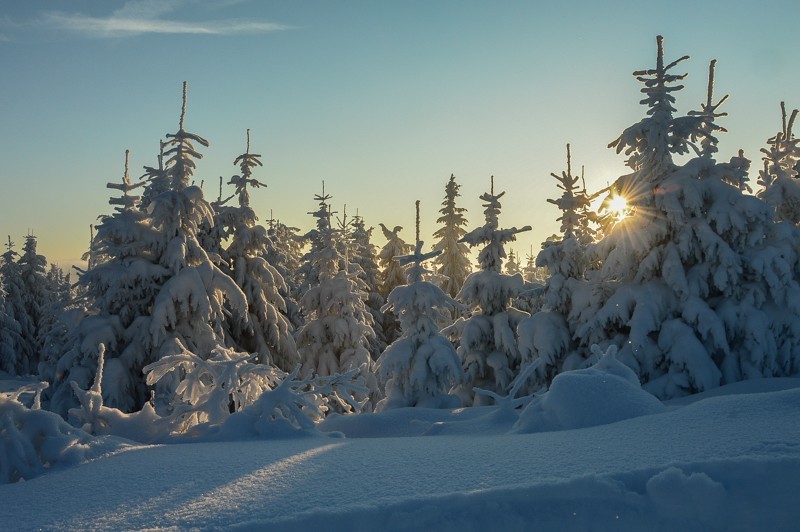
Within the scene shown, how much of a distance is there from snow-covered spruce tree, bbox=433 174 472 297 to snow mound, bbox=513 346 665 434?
25416 mm

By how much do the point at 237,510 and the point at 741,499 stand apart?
9.27ft

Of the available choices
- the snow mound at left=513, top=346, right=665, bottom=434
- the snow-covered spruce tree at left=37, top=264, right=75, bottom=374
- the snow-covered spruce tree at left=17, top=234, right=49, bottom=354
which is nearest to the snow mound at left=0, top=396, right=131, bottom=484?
the snow mound at left=513, top=346, right=665, bottom=434

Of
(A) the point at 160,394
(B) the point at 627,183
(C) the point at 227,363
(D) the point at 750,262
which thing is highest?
(B) the point at 627,183

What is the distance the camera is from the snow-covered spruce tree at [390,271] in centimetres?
3241

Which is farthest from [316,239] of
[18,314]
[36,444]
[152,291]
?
[18,314]

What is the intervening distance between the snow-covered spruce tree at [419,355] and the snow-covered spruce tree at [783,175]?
38.7ft

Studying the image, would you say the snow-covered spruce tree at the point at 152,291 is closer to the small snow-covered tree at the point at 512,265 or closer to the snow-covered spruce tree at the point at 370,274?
the snow-covered spruce tree at the point at 370,274

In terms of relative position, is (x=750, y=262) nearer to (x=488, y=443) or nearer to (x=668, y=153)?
(x=668, y=153)

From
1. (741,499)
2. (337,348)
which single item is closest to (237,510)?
(741,499)

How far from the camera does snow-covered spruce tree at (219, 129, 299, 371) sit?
19875mm

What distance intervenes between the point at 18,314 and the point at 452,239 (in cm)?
3495

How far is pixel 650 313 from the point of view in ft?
42.6

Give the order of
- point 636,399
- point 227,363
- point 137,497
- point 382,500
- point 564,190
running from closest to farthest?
point 382,500
point 137,497
point 636,399
point 227,363
point 564,190

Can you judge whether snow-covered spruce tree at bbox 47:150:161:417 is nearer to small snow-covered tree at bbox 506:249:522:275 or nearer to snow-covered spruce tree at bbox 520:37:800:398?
snow-covered spruce tree at bbox 520:37:800:398
